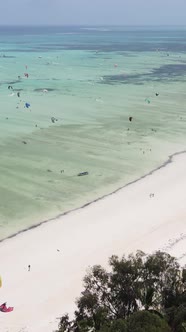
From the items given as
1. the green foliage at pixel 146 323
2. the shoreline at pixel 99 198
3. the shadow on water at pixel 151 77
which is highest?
the shadow on water at pixel 151 77

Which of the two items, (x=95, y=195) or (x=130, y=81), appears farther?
(x=130, y=81)

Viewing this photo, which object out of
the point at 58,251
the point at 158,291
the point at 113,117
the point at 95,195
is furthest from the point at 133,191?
the point at 113,117

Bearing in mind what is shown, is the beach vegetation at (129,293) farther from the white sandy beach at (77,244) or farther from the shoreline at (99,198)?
the shoreline at (99,198)

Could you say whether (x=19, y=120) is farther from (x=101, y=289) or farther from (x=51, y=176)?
(x=101, y=289)

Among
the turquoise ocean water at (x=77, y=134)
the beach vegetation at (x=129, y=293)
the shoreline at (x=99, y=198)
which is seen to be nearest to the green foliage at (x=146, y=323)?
the beach vegetation at (x=129, y=293)

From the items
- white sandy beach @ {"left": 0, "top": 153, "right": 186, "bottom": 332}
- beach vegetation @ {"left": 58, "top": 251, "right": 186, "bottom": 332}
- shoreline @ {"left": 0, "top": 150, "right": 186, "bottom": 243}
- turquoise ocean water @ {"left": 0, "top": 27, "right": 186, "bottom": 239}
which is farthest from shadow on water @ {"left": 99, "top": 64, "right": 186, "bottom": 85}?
beach vegetation @ {"left": 58, "top": 251, "right": 186, "bottom": 332}

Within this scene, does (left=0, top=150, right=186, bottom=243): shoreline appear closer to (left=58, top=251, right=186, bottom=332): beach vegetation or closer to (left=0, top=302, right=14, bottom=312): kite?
(left=0, top=302, right=14, bottom=312): kite
